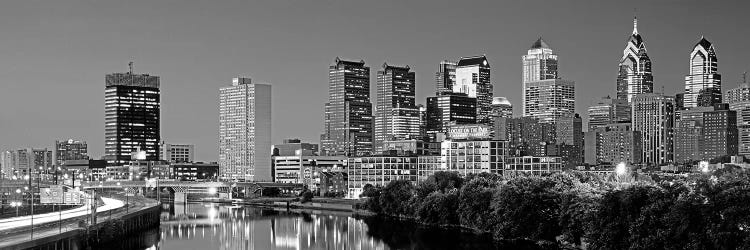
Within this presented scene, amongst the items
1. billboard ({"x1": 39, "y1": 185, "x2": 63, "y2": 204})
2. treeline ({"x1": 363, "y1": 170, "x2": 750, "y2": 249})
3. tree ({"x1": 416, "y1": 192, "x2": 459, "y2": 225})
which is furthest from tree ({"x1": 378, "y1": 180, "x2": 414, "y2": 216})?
billboard ({"x1": 39, "y1": 185, "x2": 63, "y2": 204})

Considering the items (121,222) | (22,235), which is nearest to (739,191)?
(22,235)

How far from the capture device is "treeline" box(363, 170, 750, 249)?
71438mm

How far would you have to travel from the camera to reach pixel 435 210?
135250 millimetres

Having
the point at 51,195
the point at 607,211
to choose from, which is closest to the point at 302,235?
the point at 607,211

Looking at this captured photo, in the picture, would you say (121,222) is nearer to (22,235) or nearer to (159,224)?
(22,235)

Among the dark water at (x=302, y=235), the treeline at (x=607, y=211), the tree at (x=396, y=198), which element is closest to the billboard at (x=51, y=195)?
the dark water at (x=302, y=235)

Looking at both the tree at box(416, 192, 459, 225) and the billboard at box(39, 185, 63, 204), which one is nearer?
the tree at box(416, 192, 459, 225)

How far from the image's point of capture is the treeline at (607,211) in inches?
2813

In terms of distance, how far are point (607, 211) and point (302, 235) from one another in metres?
56.6

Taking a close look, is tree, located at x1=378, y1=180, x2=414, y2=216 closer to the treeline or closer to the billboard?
the treeline

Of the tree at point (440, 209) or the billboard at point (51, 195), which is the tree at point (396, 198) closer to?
the tree at point (440, 209)

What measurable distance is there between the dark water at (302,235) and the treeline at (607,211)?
2.98m

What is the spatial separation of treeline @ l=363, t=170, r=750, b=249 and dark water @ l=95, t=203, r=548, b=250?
2979 mm

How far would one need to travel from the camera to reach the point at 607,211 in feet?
271
